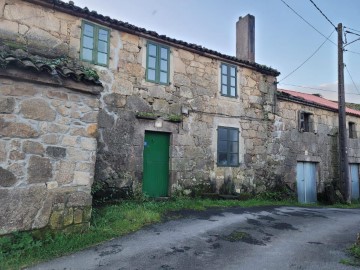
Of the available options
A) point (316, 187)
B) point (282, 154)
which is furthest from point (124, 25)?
point (316, 187)

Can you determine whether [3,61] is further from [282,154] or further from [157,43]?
[282,154]

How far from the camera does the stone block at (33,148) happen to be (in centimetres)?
422

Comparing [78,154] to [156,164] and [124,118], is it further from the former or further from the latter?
[156,164]

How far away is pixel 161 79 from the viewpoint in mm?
8602

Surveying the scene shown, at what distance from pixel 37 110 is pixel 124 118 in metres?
3.55

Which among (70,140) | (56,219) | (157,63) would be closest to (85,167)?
(70,140)

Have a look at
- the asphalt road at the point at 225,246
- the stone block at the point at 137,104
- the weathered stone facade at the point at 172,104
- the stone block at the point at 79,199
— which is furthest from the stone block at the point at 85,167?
the stone block at the point at 137,104

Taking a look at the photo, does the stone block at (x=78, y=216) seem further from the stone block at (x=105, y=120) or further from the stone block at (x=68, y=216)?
the stone block at (x=105, y=120)

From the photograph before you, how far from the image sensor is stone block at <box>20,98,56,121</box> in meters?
4.26

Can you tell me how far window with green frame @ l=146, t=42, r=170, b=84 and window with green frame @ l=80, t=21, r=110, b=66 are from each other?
1.29 meters

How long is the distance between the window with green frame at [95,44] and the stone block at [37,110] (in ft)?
10.8

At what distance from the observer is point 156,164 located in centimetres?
846

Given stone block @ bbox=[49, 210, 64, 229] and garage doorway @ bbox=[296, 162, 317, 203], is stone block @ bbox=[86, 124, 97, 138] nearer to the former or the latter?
stone block @ bbox=[49, 210, 64, 229]

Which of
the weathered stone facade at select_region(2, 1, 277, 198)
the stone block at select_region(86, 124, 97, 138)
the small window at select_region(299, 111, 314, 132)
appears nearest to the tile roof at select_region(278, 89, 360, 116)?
the small window at select_region(299, 111, 314, 132)
